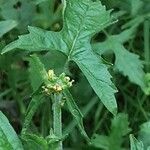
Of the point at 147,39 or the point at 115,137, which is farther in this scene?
the point at 147,39

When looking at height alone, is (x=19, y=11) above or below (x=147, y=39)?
above

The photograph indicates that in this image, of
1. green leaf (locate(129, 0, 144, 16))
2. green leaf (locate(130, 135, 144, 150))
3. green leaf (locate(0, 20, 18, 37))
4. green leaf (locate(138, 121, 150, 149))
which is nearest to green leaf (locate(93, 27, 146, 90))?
green leaf (locate(129, 0, 144, 16))

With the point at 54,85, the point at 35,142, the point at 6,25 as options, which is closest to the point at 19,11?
the point at 6,25

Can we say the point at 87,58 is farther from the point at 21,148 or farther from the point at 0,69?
the point at 0,69

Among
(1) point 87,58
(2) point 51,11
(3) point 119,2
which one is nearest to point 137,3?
(3) point 119,2

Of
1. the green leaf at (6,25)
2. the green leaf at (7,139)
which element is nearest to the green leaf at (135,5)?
the green leaf at (6,25)

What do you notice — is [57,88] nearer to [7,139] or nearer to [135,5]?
[7,139]
